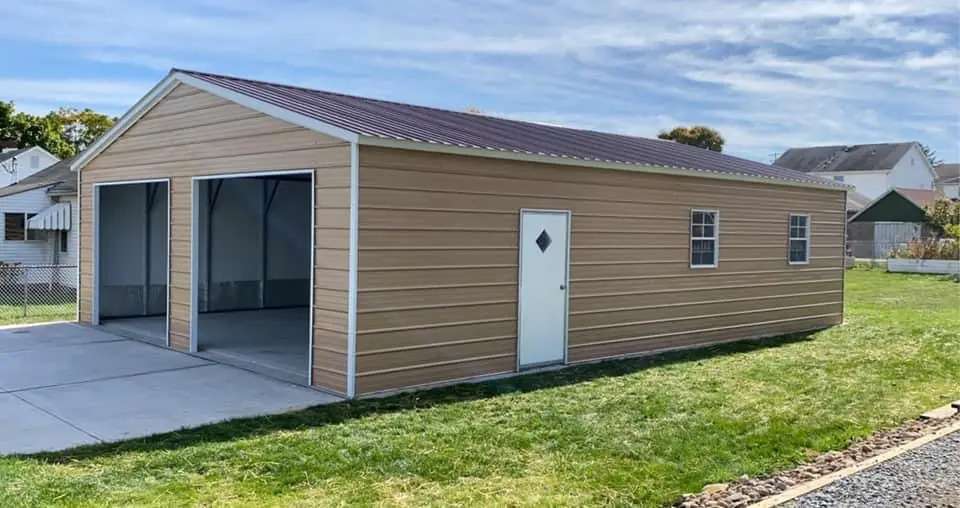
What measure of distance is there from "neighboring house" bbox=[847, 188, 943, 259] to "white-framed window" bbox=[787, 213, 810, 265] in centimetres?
2390

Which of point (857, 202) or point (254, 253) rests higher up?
point (857, 202)

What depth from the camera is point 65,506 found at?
4324 mm

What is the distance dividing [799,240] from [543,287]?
617 cm

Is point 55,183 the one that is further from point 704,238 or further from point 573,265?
point 704,238

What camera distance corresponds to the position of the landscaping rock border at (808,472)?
4758mm

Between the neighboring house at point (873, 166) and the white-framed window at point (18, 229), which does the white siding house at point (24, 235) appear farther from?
the neighboring house at point (873, 166)

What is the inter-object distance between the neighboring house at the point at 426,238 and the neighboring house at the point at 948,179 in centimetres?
4270

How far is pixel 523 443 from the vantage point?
5766 millimetres

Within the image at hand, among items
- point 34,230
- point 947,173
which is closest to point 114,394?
point 34,230

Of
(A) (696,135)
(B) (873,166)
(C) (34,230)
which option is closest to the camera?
(C) (34,230)

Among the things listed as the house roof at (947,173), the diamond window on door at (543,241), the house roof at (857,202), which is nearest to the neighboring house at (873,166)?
the house roof at (857,202)

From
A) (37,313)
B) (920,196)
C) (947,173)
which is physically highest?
(947,173)

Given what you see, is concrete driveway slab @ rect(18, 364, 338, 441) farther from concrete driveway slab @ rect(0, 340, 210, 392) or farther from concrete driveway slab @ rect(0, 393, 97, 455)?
concrete driveway slab @ rect(0, 340, 210, 392)

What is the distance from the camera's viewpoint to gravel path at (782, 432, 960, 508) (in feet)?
15.7
